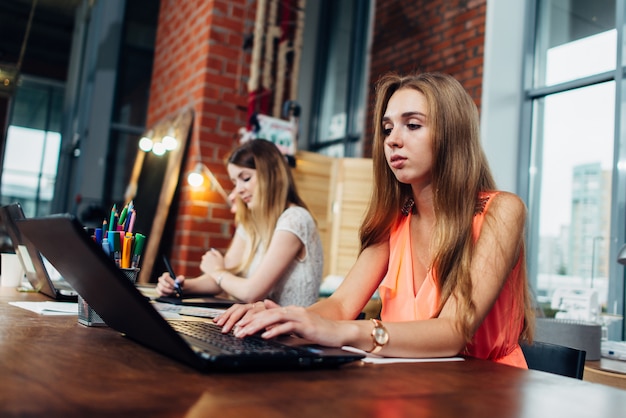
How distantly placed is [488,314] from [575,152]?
3.08m

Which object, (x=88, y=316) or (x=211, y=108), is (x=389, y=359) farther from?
(x=211, y=108)

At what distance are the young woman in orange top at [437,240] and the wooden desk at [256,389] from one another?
23cm

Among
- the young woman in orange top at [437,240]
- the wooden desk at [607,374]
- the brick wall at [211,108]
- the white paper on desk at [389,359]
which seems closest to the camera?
the white paper on desk at [389,359]

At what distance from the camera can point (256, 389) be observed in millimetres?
645

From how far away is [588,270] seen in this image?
3.75 meters

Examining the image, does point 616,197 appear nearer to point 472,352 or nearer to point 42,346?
point 472,352

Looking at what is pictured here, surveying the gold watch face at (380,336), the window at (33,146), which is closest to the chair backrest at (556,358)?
the gold watch face at (380,336)

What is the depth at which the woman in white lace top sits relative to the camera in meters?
2.28

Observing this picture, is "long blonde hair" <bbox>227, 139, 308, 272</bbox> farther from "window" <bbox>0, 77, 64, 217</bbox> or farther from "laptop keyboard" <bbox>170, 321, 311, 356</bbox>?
"window" <bbox>0, 77, 64, 217</bbox>

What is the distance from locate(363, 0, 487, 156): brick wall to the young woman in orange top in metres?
2.80

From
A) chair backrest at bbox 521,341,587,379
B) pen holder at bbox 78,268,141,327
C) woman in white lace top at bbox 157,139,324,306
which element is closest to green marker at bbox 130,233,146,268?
pen holder at bbox 78,268,141,327

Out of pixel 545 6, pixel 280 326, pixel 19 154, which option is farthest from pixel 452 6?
pixel 19 154

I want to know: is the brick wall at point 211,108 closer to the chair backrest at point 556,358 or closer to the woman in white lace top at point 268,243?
the woman in white lace top at point 268,243

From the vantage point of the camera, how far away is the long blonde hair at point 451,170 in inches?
49.2
